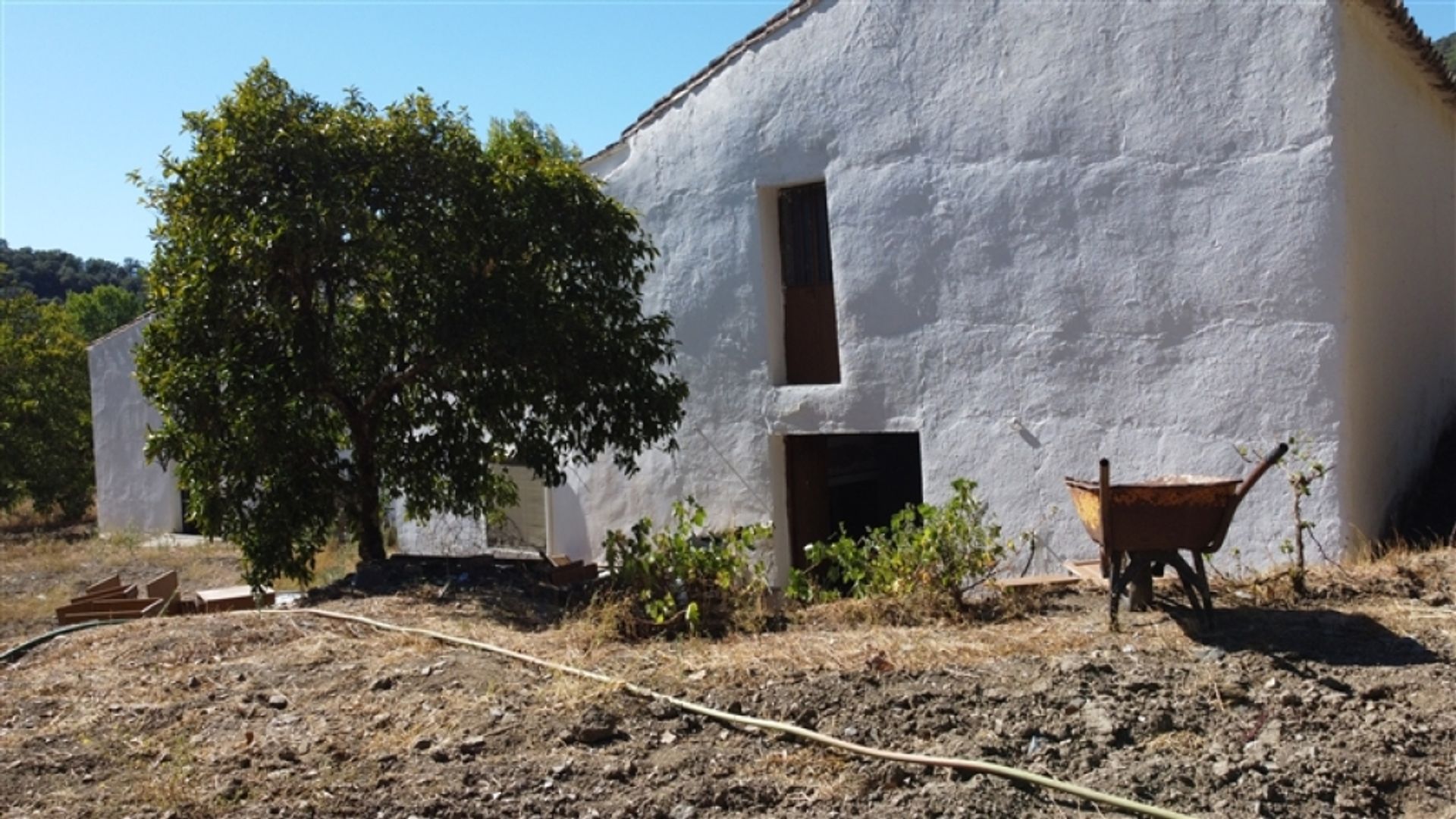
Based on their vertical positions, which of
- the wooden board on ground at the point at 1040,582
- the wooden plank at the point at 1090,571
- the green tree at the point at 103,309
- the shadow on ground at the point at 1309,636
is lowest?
the shadow on ground at the point at 1309,636

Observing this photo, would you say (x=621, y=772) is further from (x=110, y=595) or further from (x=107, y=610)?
(x=110, y=595)

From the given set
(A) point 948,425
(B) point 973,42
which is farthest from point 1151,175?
(A) point 948,425

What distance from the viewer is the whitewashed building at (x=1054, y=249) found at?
8.30 metres

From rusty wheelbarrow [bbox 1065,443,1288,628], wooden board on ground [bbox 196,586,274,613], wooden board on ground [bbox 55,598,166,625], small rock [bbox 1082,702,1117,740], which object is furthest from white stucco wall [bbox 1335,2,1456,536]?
wooden board on ground [bbox 55,598,166,625]

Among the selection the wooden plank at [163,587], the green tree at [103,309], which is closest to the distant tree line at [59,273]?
the green tree at [103,309]

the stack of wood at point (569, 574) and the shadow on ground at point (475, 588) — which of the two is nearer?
the shadow on ground at point (475, 588)

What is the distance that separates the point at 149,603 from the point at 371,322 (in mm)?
2951

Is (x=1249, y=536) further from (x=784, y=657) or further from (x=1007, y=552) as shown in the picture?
(x=784, y=657)

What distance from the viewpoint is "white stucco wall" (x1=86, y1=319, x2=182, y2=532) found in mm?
19969

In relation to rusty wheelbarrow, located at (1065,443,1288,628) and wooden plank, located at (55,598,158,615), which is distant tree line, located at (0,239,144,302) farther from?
rusty wheelbarrow, located at (1065,443,1288,628)

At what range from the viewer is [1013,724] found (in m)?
4.89

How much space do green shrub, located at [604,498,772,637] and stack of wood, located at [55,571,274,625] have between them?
11.1 ft

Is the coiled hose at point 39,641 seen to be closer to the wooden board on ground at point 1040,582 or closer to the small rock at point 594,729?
the small rock at point 594,729

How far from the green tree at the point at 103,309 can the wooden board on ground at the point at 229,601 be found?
32.4 m
